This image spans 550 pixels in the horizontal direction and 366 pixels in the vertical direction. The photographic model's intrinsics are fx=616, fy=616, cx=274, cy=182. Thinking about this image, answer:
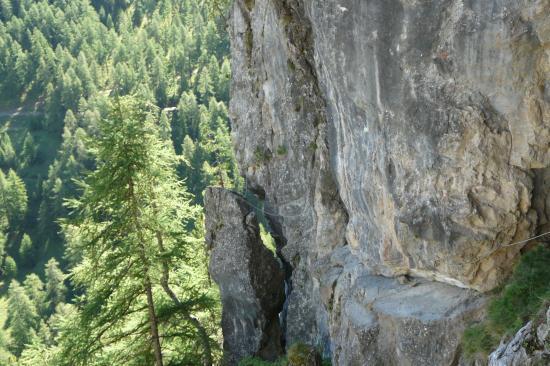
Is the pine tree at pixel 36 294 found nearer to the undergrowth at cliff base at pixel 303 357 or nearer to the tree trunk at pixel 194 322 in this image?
the tree trunk at pixel 194 322

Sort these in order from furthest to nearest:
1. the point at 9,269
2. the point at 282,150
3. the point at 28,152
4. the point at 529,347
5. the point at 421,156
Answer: the point at 28,152, the point at 9,269, the point at 282,150, the point at 421,156, the point at 529,347

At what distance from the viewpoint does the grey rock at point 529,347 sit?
9562 millimetres

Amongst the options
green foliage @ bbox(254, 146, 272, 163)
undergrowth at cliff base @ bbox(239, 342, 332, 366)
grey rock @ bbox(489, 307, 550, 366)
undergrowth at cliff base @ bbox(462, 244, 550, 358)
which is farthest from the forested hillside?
grey rock @ bbox(489, 307, 550, 366)

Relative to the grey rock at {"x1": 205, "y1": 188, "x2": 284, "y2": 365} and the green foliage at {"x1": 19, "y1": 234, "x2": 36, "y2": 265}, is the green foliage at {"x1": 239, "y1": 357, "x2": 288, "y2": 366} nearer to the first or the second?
the grey rock at {"x1": 205, "y1": 188, "x2": 284, "y2": 365}

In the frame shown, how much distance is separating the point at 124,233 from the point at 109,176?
2.00 m

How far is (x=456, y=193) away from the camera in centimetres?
1272

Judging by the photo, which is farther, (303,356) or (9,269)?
(9,269)

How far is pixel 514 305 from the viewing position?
12164 millimetres

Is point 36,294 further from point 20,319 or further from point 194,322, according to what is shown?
point 194,322

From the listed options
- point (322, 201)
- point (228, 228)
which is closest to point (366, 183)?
point (322, 201)

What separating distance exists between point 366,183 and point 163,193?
8.55 meters

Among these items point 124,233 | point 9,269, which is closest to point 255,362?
point 124,233

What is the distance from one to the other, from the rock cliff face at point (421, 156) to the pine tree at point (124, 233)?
5.15 m

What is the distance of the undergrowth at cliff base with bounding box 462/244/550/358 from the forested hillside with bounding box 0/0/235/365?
9.95 metres
